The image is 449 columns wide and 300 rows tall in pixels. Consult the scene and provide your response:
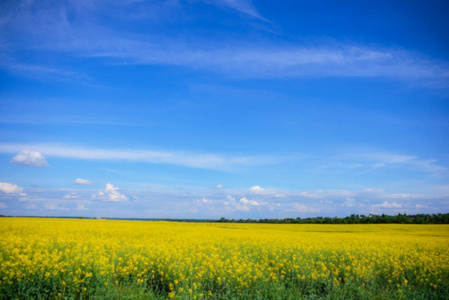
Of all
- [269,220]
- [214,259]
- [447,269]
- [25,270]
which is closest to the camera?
[25,270]

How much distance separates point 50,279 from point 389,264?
11864 mm

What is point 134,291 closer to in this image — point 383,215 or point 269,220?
point 383,215

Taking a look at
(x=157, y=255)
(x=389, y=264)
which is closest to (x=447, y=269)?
(x=389, y=264)

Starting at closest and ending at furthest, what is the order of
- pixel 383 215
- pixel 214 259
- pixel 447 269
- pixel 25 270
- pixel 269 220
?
pixel 25 270 < pixel 214 259 < pixel 447 269 < pixel 383 215 < pixel 269 220

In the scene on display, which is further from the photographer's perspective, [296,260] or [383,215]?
[383,215]

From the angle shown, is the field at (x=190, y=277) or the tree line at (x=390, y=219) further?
the tree line at (x=390, y=219)

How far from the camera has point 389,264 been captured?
1069cm

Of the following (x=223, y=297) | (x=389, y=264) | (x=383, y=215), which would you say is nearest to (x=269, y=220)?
(x=383, y=215)

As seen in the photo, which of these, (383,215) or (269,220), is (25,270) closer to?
(383,215)

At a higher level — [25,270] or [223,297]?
[25,270]

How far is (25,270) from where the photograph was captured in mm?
7094

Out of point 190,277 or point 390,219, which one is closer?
point 190,277

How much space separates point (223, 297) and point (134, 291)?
2380 mm

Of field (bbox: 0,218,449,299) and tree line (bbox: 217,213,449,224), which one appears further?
tree line (bbox: 217,213,449,224)
